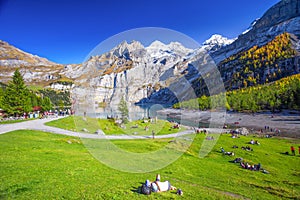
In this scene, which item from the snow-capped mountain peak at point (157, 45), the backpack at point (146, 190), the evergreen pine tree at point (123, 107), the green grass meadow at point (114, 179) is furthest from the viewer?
the evergreen pine tree at point (123, 107)

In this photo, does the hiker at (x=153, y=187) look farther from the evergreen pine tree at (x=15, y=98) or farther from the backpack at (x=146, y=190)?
the evergreen pine tree at (x=15, y=98)

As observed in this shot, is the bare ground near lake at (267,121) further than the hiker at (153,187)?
Yes

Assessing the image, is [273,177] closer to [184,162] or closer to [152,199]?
[184,162]

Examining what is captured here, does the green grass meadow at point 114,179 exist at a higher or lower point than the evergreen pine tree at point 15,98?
lower

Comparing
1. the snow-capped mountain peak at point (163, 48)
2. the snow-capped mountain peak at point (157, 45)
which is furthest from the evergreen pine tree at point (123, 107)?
the snow-capped mountain peak at point (157, 45)

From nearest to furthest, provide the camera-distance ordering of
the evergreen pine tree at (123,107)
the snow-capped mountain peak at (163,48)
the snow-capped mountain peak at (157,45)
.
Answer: the snow-capped mountain peak at (157,45), the snow-capped mountain peak at (163,48), the evergreen pine tree at (123,107)

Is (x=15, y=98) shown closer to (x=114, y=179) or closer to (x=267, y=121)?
(x=114, y=179)

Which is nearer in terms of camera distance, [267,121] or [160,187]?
[160,187]

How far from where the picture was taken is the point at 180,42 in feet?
35.7

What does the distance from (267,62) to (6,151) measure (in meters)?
214

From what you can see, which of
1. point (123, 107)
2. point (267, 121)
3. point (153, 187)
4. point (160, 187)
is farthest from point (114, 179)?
point (267, 121)

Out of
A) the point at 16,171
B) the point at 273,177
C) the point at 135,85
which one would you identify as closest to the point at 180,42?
the point at 135,85

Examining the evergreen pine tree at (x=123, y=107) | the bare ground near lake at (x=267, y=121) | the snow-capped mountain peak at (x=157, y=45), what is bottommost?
the bare ground near lake at (x=267, y=121)

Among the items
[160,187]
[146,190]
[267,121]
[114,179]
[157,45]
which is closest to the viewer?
[146,190]
